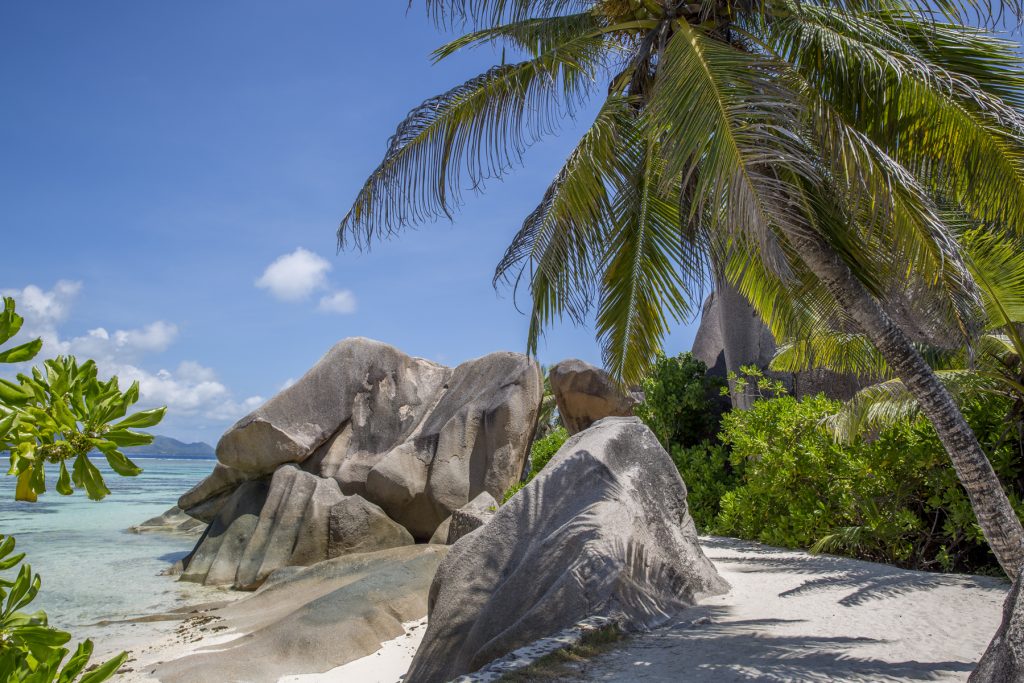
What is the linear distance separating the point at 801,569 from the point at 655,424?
6490mm

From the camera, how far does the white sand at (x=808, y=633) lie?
4.38m

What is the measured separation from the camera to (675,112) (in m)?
5.30

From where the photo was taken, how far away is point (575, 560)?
5504mm

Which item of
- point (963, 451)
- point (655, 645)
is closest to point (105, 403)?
point (655, 645)

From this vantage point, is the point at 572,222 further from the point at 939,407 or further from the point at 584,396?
the point at 584,396

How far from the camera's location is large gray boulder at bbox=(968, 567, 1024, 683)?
9.24 ft

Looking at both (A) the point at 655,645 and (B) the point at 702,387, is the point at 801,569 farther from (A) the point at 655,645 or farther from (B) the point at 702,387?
(B) the point at 702,387

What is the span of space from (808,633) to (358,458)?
43.3ft

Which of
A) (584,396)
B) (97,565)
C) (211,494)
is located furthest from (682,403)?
(97,565)

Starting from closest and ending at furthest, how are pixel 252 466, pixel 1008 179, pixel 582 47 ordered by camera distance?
A: pixel 1008 179
pixel 582 47
pixel 252 466

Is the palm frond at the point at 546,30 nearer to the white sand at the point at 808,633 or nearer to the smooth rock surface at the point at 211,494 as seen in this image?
the white sand at the point at 808,633

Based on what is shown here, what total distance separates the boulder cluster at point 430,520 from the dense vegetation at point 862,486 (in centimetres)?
220

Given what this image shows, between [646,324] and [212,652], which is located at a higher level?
[646,324]

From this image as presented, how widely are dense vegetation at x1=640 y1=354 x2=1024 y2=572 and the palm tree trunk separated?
2.11 m
